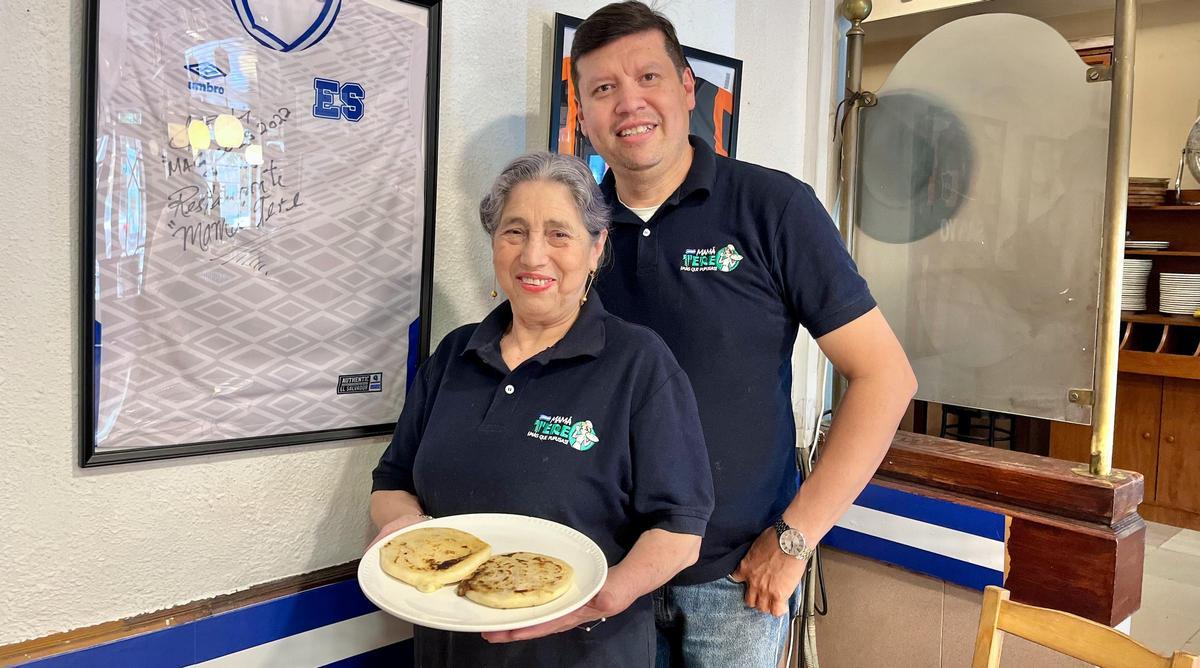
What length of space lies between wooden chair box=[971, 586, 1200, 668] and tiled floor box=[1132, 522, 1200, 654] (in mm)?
2082

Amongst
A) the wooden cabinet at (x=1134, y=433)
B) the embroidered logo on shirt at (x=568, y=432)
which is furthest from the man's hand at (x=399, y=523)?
the wooden cabinet at (x=1134, y=433)

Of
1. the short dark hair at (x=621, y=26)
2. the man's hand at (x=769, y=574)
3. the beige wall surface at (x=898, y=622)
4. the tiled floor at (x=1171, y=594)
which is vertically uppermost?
the short dark hair at (x=621, y=26)

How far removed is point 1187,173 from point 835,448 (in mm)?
5062

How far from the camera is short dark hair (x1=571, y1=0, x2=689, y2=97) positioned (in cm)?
144

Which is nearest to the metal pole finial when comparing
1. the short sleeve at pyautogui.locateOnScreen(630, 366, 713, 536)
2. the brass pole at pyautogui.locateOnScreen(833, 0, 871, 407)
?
the brass pole at pyautogui.locateOnScreen(833, 0, 871, 407)

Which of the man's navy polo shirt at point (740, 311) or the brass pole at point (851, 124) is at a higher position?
the brass pole at point (851, 124)

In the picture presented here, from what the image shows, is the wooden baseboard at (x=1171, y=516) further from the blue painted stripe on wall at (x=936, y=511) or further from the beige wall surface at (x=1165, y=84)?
the blue painted stripe on wall at (x=936, y=511)

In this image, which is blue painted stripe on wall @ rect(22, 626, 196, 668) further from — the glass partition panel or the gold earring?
the glass partition panel

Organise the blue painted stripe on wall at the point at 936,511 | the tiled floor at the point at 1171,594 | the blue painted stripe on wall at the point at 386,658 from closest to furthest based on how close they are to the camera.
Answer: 1. the blue painted stripe on wall at the point at 386,658
2. the blue painted stripe on wall at the point at 936,511
3. the tiled floor at the point at 1171,594

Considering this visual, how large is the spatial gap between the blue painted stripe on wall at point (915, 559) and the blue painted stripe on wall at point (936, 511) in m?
0.09

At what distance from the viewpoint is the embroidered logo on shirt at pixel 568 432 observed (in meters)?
1.19

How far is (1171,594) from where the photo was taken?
3770 mm

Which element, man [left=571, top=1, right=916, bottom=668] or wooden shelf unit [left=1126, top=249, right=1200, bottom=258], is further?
wooden shelf unit [left=1126, top=249, right=1200, bottom=258]

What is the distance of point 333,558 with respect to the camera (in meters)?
1.56
